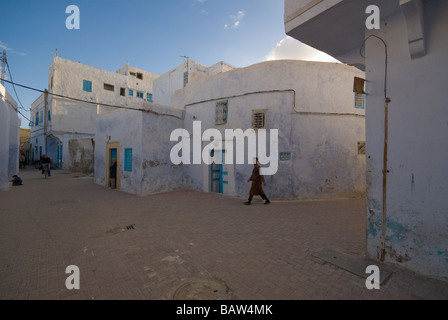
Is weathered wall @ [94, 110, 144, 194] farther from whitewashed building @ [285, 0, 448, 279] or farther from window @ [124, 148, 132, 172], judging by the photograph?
whitewashed building @ [285, 0, 448, 279]

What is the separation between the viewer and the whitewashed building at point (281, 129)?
880cm

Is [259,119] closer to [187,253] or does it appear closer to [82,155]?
[187,253]

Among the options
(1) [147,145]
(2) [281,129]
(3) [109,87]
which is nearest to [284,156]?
(2) [281,129]

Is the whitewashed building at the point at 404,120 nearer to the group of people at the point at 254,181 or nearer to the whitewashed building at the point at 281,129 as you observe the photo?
the group of people at the point at 254,181

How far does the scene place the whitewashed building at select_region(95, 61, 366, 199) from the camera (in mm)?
8797

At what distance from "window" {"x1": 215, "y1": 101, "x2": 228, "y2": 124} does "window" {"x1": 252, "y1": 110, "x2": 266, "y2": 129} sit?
5.13ft

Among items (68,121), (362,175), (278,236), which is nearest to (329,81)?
(362,175)

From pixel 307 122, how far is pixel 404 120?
18.7 ft

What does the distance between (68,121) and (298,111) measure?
85.5 ft

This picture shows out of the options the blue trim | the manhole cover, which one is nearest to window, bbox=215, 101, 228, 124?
the blue trim

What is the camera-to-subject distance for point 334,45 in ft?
14.8

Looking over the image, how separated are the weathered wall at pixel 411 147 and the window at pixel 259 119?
533 centimetres

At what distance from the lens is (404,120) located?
3297 mm

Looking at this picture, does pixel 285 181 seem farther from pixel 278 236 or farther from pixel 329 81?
pixel 329 81
